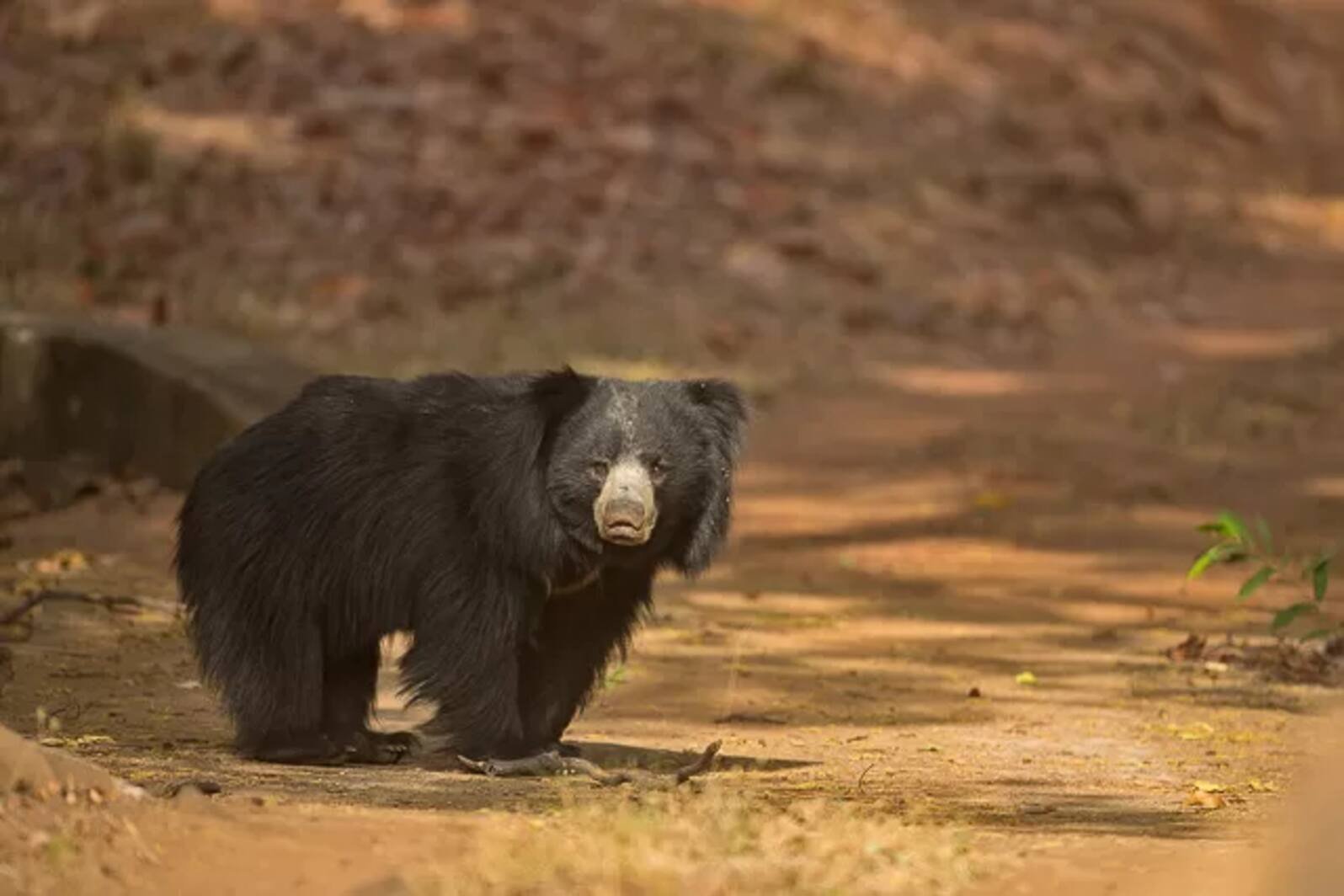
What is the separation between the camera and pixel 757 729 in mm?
7543

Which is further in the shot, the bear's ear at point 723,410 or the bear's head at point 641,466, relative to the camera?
the bear's ear at point 723,410

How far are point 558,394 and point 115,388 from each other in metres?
5.19

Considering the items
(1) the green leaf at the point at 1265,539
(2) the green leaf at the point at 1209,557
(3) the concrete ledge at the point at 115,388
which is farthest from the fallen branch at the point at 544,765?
(3) the concrete ledge at the point at 115,388

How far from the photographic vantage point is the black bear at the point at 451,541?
21.4 ft

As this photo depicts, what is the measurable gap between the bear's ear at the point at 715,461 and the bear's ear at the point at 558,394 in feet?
1.07

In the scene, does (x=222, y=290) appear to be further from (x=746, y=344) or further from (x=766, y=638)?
(x=766, y=638)

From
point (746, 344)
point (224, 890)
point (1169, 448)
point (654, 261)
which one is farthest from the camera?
point (654, 261)

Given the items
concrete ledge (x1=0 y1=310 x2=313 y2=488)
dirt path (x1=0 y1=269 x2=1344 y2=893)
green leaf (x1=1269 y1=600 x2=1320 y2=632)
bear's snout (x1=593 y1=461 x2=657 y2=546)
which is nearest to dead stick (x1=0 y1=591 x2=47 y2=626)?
dirt path (x1=0 y1=269 x2=1344 y2=893)

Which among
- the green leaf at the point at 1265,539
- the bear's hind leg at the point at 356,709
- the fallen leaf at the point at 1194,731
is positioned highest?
the green leaf at the point at 1265,539

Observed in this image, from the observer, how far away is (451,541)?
6.56 metres

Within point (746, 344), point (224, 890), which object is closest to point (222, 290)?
point (746, 344)

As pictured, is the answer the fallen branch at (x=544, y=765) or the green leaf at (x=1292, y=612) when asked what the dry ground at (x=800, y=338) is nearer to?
the fallen branch at (x=544, y=765)

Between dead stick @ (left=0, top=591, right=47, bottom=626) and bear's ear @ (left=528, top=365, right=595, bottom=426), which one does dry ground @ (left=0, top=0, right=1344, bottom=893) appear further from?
bear's ear @ (left=528, top=365, right=595, bottom=426)

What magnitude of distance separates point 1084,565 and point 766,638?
2.29 meters
